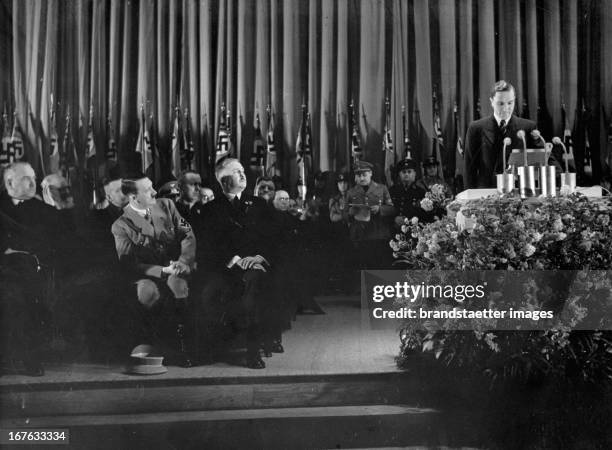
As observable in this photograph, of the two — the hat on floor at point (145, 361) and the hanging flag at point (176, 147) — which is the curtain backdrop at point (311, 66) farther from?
the hat on floor at point (145, 361)

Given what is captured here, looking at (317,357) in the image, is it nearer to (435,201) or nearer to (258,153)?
(435,201)

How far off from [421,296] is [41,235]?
2.63 m

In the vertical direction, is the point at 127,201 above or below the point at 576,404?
above

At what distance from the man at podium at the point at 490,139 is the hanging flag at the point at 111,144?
2.44 meters

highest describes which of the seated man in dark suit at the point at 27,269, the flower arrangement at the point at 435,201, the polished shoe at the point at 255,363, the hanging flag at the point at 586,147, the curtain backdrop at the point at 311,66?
the curtain backdrop at the point at 311,66

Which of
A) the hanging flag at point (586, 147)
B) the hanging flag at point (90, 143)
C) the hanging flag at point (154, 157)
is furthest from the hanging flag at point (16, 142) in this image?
the hanging flag at point (586, 147)

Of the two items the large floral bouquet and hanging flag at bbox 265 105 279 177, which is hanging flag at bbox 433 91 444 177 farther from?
hanging flag at bbox 265 105 279 177

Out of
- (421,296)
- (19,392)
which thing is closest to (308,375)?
(421,296)

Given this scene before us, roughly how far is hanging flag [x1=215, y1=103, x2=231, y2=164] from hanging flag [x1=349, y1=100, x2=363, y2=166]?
851 millimetres

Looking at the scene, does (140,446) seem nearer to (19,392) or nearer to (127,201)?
(19,392)

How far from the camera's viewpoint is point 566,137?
464 centimetres

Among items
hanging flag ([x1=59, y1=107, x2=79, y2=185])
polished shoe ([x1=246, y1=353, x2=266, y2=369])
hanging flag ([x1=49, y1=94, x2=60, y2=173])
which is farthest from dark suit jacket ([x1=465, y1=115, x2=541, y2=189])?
hanging flag ([x1=49, y1=94, x2=60, y2=173])

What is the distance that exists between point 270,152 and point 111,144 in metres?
1.10

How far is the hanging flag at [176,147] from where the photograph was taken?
4.64 meters
